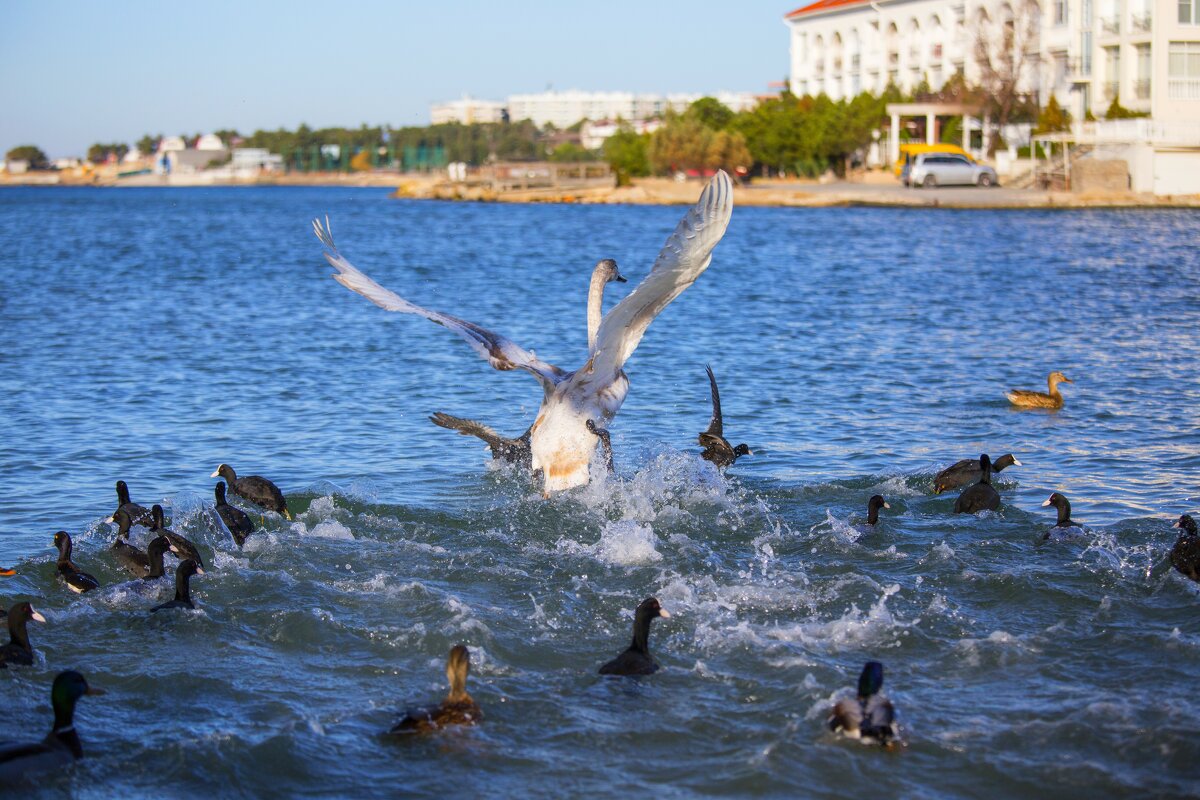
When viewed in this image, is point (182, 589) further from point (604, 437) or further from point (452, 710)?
point (604, 437)

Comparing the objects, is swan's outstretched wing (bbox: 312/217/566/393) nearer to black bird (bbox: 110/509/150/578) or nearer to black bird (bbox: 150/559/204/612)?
black bird (bbox: 110/509/150/578)

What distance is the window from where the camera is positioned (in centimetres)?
5444

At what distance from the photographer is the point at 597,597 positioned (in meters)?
8.60

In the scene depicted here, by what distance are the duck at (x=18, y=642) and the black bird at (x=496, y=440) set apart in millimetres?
4807

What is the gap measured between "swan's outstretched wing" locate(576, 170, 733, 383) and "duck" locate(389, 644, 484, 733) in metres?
3.48

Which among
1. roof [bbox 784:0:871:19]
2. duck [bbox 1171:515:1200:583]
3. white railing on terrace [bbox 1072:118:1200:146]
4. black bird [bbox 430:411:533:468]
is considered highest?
roof [bbox 784:0:871:19]

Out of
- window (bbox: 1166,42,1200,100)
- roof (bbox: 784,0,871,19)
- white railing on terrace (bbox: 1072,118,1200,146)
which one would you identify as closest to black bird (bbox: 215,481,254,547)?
white railing on terrace (bbox: 1072,118,1200,146)

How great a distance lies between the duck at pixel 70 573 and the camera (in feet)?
28.6

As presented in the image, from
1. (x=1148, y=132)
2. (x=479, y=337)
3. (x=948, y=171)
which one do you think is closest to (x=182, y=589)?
(x=479, y=337)

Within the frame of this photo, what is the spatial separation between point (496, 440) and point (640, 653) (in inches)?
196

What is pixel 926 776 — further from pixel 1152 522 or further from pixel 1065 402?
pixel 1065 402

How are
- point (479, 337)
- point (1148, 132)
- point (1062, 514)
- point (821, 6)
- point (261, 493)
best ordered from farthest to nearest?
point (821, 6) → point (1148, 132) → point (479, 337) → point (261, 493) → point (1062, 514)

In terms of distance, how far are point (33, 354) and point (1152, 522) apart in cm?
1617

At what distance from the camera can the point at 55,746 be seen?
247 inches
